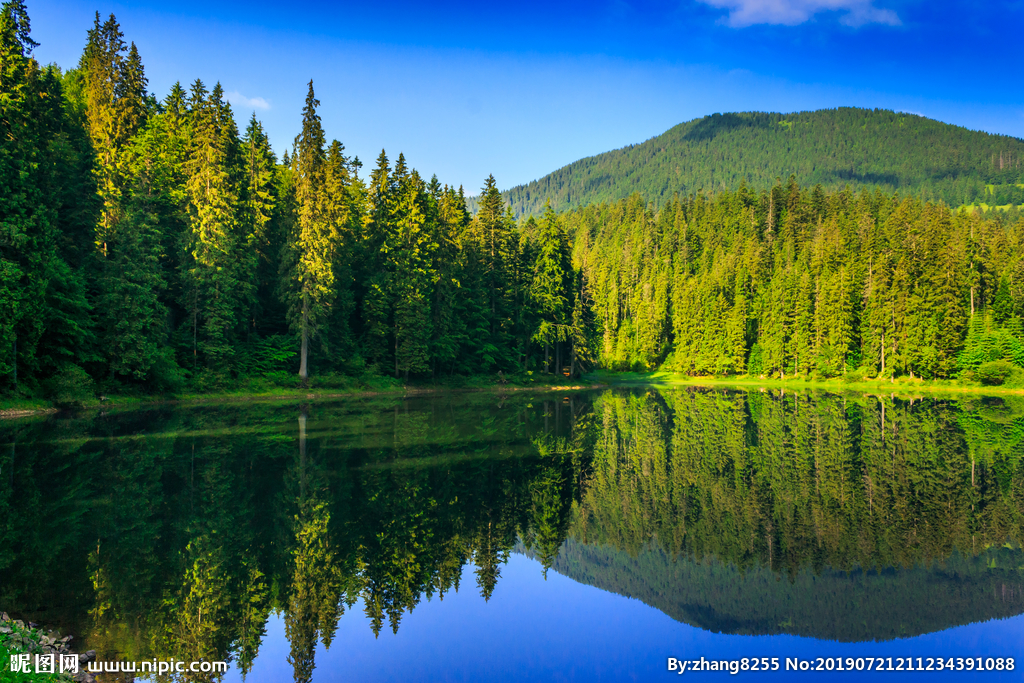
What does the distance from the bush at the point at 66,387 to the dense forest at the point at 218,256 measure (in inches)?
4.4

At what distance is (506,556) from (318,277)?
3717 centimetres

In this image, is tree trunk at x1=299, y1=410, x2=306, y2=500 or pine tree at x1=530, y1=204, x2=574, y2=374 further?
pine tree at x1=530, y1=204, x2=574, y2=374

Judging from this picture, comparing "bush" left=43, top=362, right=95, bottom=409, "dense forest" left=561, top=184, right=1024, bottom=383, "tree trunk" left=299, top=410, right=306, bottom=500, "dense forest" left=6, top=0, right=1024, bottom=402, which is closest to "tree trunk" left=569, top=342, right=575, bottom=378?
"dense forest" left=6, top=0, right=1024, bottom=402

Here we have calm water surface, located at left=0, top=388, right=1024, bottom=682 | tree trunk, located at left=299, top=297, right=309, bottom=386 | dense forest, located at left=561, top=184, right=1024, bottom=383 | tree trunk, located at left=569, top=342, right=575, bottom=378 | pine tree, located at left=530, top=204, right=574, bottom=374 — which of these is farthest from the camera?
dense forest, located at left=561, top=184, right=1024, bottom=383

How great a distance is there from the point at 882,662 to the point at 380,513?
9.38m

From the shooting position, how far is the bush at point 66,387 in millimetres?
31719

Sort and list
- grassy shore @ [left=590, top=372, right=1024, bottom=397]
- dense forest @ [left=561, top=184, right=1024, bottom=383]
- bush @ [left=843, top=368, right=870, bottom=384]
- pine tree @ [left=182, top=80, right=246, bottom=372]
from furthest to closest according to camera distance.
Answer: bush @ [left=843, top=368, right=870, bottom=384] < dense forest @ [left=561, top=184, right=1024, bottom=383] < grassy shore @ [left=590, top=372, right=1024, bottom=397] < pine tree @ [left=182, top=80, right=246, bottom=372]

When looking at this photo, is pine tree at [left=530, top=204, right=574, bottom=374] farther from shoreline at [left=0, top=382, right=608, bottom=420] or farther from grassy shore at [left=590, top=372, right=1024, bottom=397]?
grassy shore at [left=590, top=372, right=1024, bottom=397]

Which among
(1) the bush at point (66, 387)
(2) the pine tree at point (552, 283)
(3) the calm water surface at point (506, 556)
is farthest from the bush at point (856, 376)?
(1) the bush at point (66, 387)

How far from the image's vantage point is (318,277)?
147 feet

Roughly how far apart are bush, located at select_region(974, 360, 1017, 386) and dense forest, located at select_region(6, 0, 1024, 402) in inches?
18.5

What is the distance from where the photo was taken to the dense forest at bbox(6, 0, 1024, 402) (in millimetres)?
32188

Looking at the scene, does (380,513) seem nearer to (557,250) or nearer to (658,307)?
(557,250)

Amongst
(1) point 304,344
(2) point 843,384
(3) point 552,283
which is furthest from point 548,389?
(2) point 843,384
